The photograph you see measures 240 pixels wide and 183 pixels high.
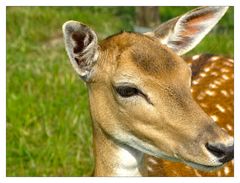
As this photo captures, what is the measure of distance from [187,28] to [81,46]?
0.55m

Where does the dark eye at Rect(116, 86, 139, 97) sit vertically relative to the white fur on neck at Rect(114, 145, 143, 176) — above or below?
above

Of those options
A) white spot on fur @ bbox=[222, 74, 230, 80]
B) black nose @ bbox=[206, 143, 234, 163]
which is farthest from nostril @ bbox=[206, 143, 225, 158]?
white spot on fur @ bbox=[222, 74, 230, 80]

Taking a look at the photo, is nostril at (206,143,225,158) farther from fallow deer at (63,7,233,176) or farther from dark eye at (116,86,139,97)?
dark eye at (116,86,139,97)

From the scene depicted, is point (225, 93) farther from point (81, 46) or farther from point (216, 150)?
point (216, 150)

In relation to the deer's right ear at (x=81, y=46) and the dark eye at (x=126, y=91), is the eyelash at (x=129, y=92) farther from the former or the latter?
the deer's right ear at (x=81, y=46)

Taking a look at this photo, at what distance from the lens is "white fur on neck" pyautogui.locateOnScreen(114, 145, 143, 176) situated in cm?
328

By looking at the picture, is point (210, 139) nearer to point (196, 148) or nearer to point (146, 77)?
point (196, 148)

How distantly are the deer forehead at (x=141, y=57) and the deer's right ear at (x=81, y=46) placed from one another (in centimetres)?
6

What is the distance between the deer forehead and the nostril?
1.22 ft

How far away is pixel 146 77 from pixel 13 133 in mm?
2434

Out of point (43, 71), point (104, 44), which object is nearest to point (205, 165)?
point (104, 44)

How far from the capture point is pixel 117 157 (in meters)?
3.31

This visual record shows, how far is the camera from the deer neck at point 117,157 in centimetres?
329

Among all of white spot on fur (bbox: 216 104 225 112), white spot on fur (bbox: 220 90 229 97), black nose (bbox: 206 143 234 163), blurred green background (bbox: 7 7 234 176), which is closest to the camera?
black nose (bbox: 206 143 234 163)
